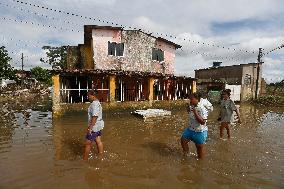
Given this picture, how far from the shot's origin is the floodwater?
544 centimetres

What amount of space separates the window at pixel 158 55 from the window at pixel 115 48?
319 centimetres

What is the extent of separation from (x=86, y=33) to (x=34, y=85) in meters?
18.9

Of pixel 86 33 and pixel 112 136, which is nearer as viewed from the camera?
pixel 112 136

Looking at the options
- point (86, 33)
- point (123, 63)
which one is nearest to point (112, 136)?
point (123, 63)

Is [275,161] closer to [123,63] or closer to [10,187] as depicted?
[10,187]

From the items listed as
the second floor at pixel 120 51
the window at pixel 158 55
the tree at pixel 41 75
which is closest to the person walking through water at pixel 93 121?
the second floor at pixel 120 51

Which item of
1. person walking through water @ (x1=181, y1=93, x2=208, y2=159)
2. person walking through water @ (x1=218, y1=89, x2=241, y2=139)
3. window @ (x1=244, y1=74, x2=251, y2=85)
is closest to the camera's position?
person walking through water @ (x1=181, y1=93, x2=208, y2=159)

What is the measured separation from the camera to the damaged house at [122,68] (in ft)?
58.1

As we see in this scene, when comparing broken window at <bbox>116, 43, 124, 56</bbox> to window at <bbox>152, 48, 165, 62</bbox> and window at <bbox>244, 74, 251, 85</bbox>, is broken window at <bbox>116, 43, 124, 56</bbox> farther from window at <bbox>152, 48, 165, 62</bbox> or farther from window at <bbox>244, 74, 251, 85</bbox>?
window at <bbox>244, 74, 251, 85</bbox>

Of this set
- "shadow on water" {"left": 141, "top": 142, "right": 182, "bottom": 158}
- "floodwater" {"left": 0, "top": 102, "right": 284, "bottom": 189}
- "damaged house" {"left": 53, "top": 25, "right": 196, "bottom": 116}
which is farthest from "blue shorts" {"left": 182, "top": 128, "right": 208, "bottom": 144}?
"damaged house" {"left": 53, "top": 25, "right": 196, "bottom": 116}

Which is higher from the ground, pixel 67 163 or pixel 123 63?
pixel 123 63

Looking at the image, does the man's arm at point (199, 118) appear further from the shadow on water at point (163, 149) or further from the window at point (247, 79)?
the window at point (247, 79)

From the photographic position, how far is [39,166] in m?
6.36

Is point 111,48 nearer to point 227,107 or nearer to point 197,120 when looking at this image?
point 227,107
